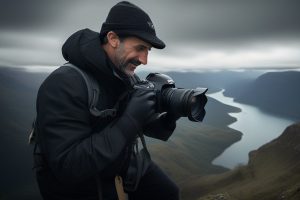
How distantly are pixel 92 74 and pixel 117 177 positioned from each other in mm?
1626

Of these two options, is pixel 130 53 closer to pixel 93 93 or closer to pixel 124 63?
pixel 124 63

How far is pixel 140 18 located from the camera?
470cm

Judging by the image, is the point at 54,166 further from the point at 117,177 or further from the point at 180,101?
the point at 180,101

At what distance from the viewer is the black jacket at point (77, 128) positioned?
404 cm

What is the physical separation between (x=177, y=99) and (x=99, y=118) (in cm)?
120

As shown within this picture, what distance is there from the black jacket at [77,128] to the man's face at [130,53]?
188mm

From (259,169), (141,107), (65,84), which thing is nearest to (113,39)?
(65,84)

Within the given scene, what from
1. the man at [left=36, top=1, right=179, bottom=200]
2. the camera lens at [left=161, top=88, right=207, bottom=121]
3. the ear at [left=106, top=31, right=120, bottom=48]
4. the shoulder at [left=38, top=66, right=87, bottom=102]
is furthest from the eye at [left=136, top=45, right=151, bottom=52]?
the shoulder at [left=38, top=66, right=87, bottom=102]

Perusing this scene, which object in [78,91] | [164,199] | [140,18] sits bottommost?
[164,199]

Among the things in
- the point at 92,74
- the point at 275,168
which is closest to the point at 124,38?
the point at 92,74

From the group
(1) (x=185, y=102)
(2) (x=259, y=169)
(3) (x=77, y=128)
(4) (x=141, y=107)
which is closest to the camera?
(3) (x=77, y=128)

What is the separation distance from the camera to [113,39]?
15.5ft

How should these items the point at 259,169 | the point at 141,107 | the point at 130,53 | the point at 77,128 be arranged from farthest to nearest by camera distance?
the point at 259,169
the point at 130,53
the point at 141,107
the point at 77,128

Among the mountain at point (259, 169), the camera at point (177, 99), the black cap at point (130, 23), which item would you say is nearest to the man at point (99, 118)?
the black cap at point (130, 23)
